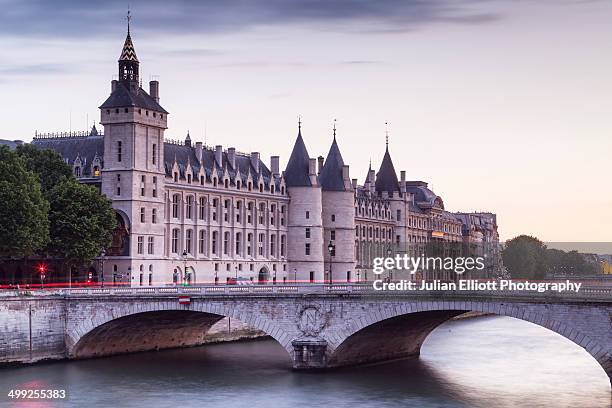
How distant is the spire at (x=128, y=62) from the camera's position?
11169 centimetres

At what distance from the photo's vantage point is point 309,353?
7412 centimetres

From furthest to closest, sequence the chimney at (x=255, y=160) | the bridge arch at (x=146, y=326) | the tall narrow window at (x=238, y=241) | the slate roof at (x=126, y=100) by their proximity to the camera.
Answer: the chimney at (x=255, y=160) → the tall narrow window at (x=238, y=241) → the slate roof at (x=126, y=100) → the bridge arch at (x=146, y=326)

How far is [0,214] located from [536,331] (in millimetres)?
54169

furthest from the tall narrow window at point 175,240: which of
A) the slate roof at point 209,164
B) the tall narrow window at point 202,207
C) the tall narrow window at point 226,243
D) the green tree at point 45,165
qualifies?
the green tree at point 45,165

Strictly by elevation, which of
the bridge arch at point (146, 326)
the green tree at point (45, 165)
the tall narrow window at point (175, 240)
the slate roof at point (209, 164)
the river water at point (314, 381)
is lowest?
the river water at point (314, 381)

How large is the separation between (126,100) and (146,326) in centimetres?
2885

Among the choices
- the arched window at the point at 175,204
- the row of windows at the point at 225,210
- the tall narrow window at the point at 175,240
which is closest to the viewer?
the tall narrow window at the point at 175,240

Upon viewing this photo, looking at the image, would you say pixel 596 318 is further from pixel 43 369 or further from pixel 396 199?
pixel 396 199

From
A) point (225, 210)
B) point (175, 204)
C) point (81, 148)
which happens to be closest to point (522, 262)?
point (225, 210)

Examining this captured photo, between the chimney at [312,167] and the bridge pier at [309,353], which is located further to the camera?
the chimney at [312,167]

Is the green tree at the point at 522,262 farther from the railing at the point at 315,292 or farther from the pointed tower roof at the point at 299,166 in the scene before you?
the railing at the point at 315,292

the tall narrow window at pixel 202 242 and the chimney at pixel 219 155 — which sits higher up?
the chimney at pixel 219 155

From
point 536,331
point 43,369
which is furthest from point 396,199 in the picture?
point 43,369

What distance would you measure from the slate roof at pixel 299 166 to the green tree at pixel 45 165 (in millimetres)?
36848
